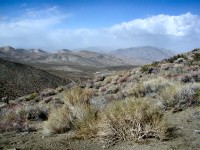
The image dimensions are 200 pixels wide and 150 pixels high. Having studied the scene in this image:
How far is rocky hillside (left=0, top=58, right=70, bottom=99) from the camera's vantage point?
4542 cm

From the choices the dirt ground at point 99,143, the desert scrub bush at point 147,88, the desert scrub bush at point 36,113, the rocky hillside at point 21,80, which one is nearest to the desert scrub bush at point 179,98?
the dirt ground at point 99,143

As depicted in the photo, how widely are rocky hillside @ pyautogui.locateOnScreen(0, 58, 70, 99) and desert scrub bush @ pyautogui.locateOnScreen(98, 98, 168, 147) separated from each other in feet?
111

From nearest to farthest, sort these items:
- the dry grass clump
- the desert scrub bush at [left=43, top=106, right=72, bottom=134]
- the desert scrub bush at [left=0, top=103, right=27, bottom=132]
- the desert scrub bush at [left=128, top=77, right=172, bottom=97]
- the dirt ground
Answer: the dirt ground < the dry grass clump < the desert scrub bush at [left=43, top=106, right=72, bottom=134] < the desert scrub bush at [left=0, top=103, right=27, bottom=132] < the desert scrub bush at [left=128, top=77, right=172, bottom=97]

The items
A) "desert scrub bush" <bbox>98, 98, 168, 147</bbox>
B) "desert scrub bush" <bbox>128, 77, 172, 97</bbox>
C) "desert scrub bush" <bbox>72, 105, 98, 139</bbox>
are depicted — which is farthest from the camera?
"desert scrub bush" <bbox>128, 77, 172, 97</bbox>

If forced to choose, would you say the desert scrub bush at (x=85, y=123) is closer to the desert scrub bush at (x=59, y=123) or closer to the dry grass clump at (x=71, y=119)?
the dry grass clump at (x=71, y=119)

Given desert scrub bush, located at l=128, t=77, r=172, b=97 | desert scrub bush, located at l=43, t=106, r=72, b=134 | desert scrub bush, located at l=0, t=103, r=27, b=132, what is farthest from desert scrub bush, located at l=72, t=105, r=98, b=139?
desert scrub bush, located at l=128, t=77, r=172, b=97

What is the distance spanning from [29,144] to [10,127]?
316cm

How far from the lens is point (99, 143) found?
8.59 m

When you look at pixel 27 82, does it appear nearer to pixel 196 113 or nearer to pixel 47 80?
pixel 47 80

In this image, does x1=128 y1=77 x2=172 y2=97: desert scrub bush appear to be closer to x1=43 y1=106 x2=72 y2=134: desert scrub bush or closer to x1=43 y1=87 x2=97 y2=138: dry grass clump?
x1=43 y1=87 x2=97 y2=138: dry grass clump

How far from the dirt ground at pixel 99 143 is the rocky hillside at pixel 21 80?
31.9 metres

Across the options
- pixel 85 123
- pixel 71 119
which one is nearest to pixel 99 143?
pixel 85 123

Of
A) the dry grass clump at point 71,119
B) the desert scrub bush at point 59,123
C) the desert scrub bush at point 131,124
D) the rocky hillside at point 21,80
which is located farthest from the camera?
the rocky hillside at point 21,80

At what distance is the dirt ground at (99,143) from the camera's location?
8.04m
